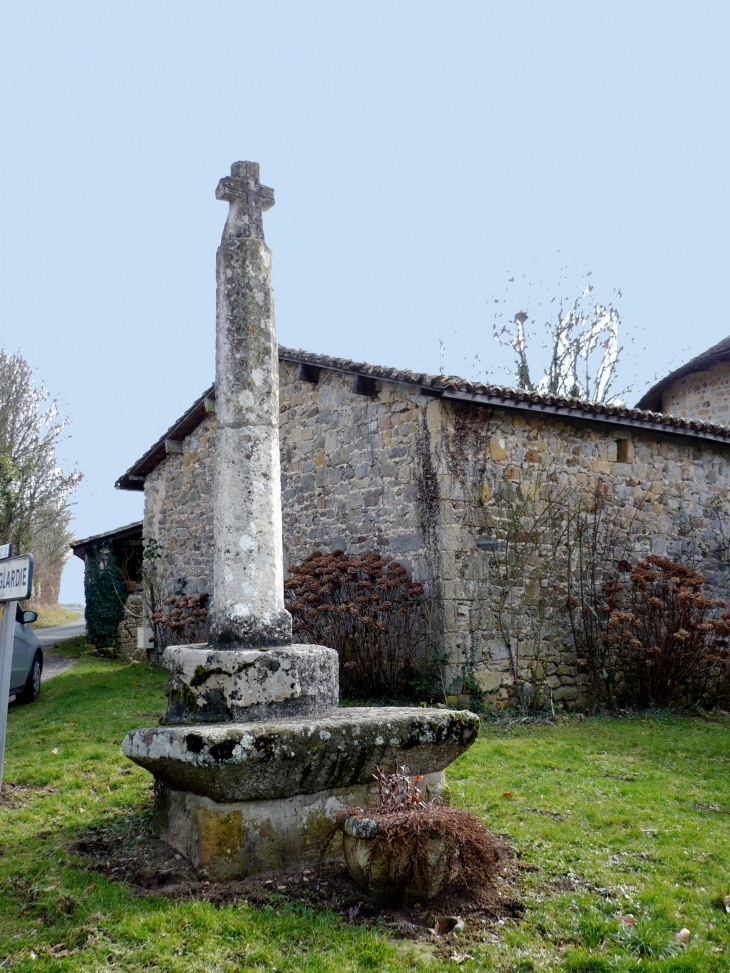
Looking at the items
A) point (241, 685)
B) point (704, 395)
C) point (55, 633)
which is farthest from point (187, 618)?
point (55, 633)

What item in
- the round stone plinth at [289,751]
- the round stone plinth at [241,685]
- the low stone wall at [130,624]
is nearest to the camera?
the round stone plinth at [289,751]

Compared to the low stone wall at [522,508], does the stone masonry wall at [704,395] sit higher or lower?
higher

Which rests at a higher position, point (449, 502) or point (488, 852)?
point (449, 502)

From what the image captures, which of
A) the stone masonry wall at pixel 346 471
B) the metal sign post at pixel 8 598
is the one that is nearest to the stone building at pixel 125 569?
the stone masonry wall at pixel 346 471

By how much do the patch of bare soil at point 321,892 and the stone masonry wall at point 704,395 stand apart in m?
13.7

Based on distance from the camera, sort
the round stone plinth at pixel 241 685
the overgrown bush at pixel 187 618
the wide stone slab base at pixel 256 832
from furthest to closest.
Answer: the overgrown bush at pixel 187 618
the round stone plinth at pixel 241 685
the wide stone slab base at pixel 256 832

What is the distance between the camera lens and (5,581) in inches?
172

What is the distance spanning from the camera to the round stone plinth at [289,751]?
382cm

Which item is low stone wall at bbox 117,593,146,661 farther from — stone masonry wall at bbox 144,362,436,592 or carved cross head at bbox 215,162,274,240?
carved cross head at bbox 215,162,274,240

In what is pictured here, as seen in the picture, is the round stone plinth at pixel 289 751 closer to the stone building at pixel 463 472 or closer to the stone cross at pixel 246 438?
the stone cross at pixel 246 438

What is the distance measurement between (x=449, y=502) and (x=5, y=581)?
18.7ft

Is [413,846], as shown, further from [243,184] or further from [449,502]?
[449,502]

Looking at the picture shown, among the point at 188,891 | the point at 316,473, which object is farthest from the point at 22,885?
the point at 316,473

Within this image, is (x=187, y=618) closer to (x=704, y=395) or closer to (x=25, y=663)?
(x=25, y=663)
